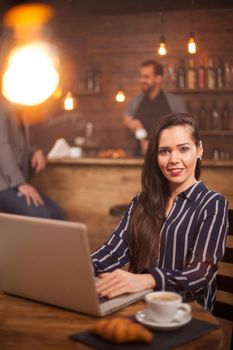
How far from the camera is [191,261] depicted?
5.68 ft

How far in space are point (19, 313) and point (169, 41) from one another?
5708mm

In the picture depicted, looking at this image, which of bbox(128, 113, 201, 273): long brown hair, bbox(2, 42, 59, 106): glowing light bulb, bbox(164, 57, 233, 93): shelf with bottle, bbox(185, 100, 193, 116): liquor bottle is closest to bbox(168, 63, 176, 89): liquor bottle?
bbox(164, 57, 233, 93): shelf with bottle

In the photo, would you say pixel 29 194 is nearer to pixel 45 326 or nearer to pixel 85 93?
pixel 45 326

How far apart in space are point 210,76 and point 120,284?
209 inches

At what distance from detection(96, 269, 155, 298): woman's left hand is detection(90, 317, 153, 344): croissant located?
0.27 metres

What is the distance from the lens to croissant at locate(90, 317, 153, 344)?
1.19 m

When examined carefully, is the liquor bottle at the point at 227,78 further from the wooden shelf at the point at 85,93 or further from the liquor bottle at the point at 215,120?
the wooden shelf at the point at 85,93

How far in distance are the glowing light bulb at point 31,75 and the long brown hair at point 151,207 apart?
13.7 ft

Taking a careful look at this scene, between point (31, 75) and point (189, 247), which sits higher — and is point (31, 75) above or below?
above

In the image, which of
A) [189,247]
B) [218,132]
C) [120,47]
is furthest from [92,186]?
[120,47]

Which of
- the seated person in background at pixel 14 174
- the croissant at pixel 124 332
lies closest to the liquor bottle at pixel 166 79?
the seated person in background at pixel 14 174

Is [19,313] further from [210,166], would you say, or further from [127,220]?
[210,166]

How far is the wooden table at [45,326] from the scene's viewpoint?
123cm

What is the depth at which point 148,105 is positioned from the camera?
6.57m
